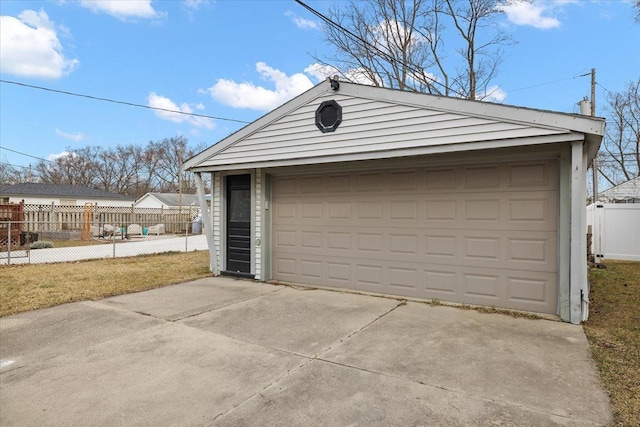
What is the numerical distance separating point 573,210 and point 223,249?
614cm

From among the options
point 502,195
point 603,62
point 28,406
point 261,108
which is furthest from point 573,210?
point 261,108

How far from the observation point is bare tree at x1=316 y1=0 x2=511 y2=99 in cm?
1709

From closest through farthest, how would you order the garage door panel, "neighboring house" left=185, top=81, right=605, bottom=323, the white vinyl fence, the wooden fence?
1. "neighboring house" left=185, top=81, right=605, bottom=323
2. the garage door panel
3. the white vinyl fence
4. the wooden fence

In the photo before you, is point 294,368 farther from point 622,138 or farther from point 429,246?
point 622,138

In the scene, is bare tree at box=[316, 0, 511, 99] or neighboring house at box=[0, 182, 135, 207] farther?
neighboring house at box=[0, 182, 135, 207]

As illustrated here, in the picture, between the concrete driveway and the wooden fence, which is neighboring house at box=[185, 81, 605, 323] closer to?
the concrete driveway

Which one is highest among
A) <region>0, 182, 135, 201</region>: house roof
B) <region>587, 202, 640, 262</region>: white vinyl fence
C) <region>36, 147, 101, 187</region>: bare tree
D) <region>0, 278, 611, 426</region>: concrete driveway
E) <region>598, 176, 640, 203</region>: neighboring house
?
<region>36, 147, 101, 187</region>: bare tree

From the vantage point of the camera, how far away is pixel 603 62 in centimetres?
1596

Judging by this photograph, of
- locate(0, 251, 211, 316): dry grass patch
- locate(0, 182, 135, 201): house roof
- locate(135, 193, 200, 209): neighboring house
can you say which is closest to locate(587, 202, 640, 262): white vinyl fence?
locate(0, 251, 211, 316): dry grass patch

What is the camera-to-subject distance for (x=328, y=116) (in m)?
6.07

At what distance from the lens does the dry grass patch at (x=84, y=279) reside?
5941 millimetres

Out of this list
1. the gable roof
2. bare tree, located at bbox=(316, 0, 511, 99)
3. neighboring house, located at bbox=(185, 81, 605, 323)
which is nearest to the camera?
the gable roof

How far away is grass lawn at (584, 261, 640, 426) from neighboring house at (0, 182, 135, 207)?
96.1ft

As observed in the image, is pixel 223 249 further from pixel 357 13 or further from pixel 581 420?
pixel 357 13
